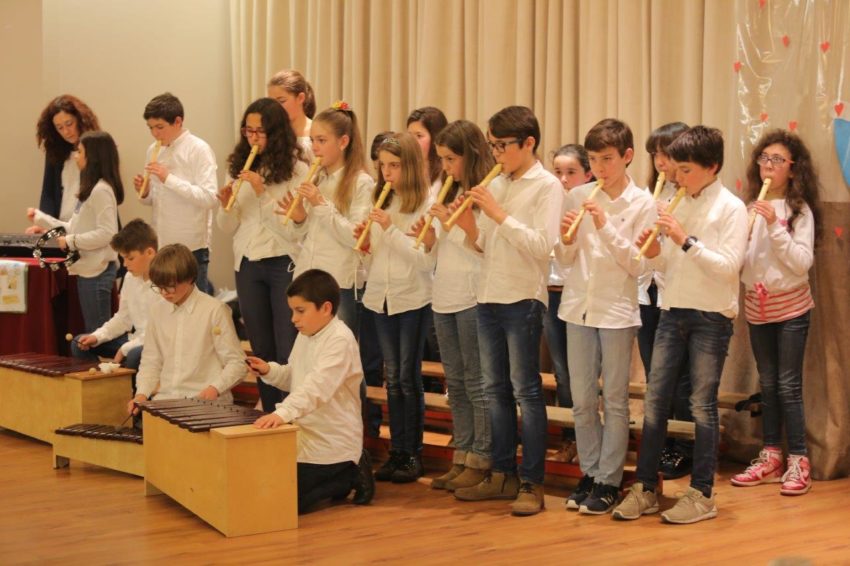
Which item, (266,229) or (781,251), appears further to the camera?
(266,229)

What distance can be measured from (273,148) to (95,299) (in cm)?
170

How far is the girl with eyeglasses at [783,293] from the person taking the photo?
175 inches

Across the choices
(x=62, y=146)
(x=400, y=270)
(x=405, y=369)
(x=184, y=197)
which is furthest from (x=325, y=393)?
(x=62, y=146)

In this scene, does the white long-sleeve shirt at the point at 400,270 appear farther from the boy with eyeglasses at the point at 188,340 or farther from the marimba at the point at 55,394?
the marimba at the point at 55,394

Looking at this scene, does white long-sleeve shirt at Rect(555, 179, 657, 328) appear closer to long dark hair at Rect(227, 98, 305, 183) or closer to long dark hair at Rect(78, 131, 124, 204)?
long dark hair at Rect(227, 98, 305, 183)

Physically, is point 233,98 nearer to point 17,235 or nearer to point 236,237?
point 17,235

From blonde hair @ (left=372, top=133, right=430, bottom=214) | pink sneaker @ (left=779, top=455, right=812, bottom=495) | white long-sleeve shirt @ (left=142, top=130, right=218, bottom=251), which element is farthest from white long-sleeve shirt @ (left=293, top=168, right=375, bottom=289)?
pink sneaker @ (left=779, top=455, right=812, bottom=495)

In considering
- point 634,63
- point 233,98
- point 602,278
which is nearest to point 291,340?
point 602,278

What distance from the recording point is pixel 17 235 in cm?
654

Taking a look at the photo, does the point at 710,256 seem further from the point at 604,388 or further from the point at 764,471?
the point at 764,471

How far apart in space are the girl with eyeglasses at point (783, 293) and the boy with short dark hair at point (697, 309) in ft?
1.81

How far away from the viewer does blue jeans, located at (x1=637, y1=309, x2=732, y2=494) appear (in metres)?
3.91

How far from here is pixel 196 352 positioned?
188 inches

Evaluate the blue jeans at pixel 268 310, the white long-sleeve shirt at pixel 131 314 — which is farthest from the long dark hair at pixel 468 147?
the white long-sleeve shirt at pixel 131 314
